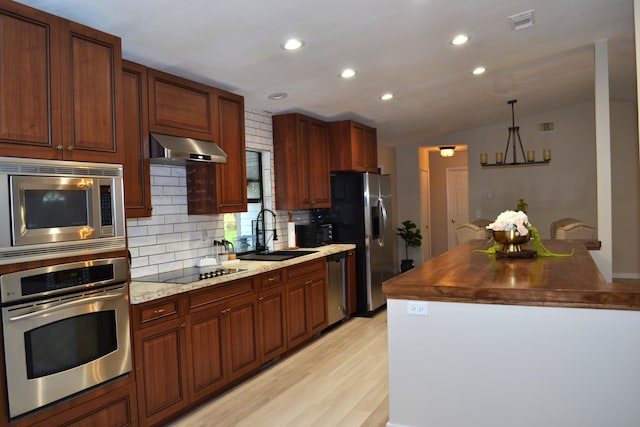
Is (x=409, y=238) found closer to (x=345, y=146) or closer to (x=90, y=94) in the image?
(x=345, y=146)

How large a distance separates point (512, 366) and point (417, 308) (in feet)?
1.77

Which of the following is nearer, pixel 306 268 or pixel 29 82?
pixel 29 82

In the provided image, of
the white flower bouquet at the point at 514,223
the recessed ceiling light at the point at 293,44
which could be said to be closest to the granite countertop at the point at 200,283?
the recessed ceiling light at the point at 293,44

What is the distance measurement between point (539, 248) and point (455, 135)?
5.39m

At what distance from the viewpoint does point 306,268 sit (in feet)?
15.0

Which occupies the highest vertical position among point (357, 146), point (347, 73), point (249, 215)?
point (347, 73)

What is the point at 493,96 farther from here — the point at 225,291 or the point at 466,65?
the point at 225,291

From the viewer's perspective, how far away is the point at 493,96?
6195 millimetres

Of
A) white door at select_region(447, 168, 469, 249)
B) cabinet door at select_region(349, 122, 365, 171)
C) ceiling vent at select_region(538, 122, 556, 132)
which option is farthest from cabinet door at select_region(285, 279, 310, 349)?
white door at select_region(447, 168, 469, 249)

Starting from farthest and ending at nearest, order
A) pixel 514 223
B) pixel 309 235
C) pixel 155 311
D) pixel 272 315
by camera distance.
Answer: pixel 309 235 → pixel 272 315 → pixel 514 223 → pixel 155 311

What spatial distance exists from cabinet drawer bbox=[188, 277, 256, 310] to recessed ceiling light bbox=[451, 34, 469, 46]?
8.18 ft

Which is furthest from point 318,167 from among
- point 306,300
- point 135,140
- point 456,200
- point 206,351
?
point 456,200

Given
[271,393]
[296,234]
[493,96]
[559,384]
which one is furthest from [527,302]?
[493,96]

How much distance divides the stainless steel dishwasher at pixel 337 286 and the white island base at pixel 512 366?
2429 mm
